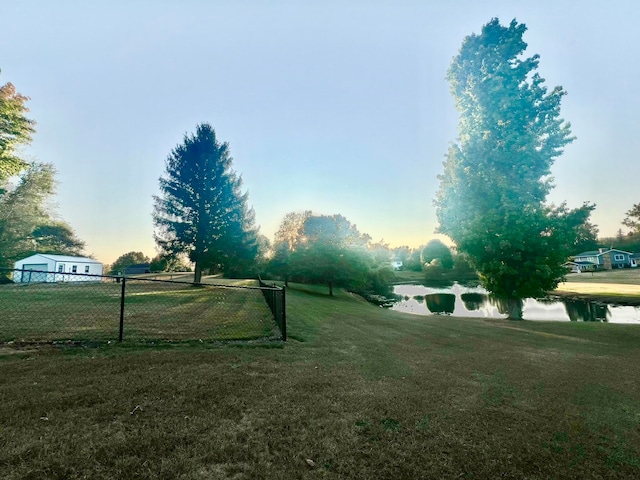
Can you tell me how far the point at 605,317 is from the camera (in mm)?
20266

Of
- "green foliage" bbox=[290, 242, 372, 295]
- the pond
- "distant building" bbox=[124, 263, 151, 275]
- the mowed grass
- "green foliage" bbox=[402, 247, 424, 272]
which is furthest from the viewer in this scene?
"green foliage" bbox=[402, 247, 424, 272]

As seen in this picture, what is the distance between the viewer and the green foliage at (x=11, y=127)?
21250mm

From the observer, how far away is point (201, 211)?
25828 millimetres

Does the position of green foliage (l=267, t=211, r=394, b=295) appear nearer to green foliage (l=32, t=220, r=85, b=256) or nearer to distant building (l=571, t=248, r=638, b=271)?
green foliage (l=32, t=220, r=85, b=256)

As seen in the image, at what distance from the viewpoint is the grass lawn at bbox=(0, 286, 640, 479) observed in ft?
9.10

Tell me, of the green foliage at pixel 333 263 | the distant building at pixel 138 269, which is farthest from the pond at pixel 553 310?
the distant building at pixel 138 269

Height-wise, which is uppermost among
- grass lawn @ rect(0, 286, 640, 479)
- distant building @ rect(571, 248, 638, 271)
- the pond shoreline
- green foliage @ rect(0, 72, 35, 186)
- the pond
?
green foliage @ rect(0, 72, 35, 186)

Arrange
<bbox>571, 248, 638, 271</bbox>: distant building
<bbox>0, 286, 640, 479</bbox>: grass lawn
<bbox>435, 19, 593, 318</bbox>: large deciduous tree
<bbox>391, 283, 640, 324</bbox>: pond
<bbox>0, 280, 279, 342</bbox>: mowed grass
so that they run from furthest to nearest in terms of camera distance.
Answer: <bbox>571, 248, 638, 271</bbox>: distant building, <bbox>391, 283, 640, 324</bbox>: pond, <bbox>435, 19, 593, 318</bbox>: large deciduous tree, <bbox>0, 280, 279, 342</bbox>: mowed grass, <bbox>0, 286, 640, 479</bbox>: grass lawn

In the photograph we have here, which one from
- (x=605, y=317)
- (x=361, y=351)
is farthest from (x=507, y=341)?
(x=605, y=317)

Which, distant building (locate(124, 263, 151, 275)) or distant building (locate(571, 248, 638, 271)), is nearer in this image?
distant building (locate(124, 263, 151, 275))

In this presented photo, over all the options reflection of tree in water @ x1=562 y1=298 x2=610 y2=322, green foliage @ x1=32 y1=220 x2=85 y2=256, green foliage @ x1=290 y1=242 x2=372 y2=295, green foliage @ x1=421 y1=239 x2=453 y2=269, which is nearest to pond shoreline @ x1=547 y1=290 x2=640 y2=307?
reflection of tree in water @ x1=562 y1=298 x2=610 y2=322

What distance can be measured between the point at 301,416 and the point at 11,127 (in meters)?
31.0

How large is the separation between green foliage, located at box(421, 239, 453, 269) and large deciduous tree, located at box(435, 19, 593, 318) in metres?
61.8

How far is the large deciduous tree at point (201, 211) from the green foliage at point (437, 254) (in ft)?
200
